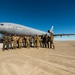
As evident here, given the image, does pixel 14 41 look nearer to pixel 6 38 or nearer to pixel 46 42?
pixel 6 38

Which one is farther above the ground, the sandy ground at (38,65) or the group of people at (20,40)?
the group of people at (20,40)

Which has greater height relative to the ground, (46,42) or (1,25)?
(1,25)

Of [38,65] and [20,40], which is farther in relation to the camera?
[20,40]

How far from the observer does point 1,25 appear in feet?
58.4

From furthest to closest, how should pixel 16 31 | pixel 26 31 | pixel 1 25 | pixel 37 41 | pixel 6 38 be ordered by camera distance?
pixel 26 31 < pixel 16 31 < pixel 1 25 < pixel 37 41 < pixel 6 38

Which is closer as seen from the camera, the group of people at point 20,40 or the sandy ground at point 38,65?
the sandy ground at point 38,65

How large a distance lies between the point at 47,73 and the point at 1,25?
52.6ft

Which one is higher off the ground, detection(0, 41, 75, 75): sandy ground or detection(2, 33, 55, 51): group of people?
detection(2, 33, 55, 51): group of people

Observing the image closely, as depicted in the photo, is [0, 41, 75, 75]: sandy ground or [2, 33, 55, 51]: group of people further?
[2, 33, 55, 51]: group of people

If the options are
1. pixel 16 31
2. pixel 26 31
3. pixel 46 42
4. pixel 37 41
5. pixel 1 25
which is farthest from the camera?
pixel 26 31

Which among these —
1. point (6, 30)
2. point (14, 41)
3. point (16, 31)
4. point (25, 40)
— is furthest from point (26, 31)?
point (14, 41)

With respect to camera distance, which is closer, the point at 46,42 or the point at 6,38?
the point at 6,38

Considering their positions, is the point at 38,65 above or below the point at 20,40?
below

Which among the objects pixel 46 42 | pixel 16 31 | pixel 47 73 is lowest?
pixel 47 73
